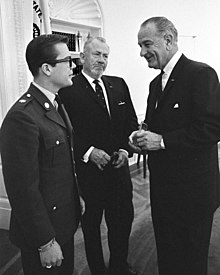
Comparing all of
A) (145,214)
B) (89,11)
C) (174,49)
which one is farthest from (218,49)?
(174,49)

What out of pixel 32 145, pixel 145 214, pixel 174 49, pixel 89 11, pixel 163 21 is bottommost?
pixel 145 214

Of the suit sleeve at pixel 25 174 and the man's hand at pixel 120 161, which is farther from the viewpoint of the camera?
the man's hand at pixel 120 161

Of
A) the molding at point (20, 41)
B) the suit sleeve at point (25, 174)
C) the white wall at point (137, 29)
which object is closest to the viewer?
the suit sleeve at point (25, 174)

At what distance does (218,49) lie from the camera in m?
6.84

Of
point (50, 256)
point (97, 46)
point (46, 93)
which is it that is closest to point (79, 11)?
point (97, 46)

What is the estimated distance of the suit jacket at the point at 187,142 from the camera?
4.50ft

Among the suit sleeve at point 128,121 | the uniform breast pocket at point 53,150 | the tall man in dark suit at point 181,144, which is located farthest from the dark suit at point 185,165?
the uniform breast pocket at point 53,150

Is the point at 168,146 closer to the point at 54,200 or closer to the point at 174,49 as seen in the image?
the point at 174,49

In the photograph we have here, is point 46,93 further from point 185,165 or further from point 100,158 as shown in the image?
point 185,165

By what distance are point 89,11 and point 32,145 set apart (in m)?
3.84

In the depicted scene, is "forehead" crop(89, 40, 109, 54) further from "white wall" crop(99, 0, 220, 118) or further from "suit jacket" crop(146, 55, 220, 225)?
"white wall" crop(99, 0, 220, 118)

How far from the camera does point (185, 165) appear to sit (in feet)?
4.91

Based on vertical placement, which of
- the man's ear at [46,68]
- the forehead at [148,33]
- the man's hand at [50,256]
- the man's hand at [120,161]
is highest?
the forehead at [148,33]

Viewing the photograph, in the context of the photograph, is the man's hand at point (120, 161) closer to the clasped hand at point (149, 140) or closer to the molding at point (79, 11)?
the clasped hand at point (149, 140)
